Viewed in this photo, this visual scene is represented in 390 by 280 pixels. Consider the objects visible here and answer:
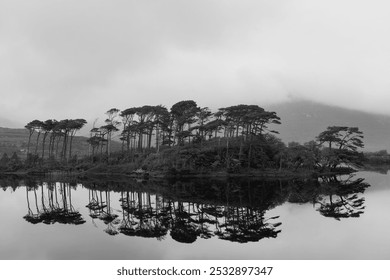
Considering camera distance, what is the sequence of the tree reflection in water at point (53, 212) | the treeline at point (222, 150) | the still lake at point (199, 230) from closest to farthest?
the still lake at point (199, 230)
the tree reflection in water at point (53, 212)
the treeline at point (222, 150)

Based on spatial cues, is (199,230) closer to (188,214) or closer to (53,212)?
(188,214)

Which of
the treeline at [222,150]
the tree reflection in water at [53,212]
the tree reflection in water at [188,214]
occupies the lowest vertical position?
the tree reflection in water at [53,212]

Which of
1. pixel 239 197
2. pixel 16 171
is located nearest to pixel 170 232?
pixel 239 197

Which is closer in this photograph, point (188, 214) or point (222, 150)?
point (188, 214)

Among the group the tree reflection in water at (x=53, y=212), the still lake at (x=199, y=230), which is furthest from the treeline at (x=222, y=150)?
the still lake at (x=199, y=230)

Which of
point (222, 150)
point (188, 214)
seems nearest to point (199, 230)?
point (188, 214)

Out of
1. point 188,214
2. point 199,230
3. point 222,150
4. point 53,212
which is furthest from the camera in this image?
point 222,150

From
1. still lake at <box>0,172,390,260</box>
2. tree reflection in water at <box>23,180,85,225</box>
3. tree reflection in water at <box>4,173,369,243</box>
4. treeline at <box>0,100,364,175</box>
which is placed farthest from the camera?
treeline at <box>0,100,364,175</box>

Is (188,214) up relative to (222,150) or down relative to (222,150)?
down

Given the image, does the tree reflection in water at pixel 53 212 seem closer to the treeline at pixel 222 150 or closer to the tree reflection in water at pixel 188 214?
the tree reflection in water at pixel 188 214

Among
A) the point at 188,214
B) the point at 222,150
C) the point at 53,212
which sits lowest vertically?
the point at 53,212

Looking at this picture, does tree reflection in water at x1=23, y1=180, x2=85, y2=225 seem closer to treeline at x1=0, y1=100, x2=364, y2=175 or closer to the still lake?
the still lake

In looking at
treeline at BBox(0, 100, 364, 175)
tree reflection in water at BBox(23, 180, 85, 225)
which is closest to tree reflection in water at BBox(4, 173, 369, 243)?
tree reflection in water at BBox(23, 180, 85, 225)
